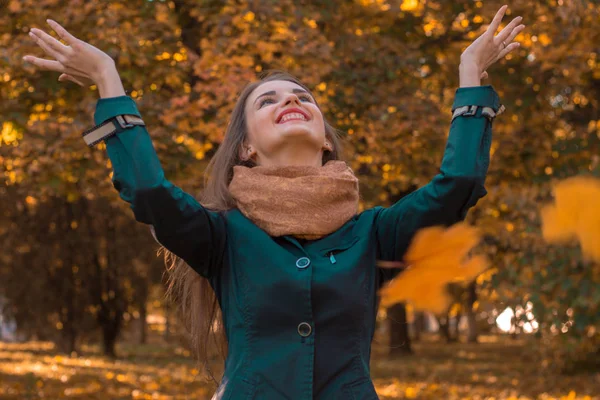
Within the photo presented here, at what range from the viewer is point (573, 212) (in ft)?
1.91

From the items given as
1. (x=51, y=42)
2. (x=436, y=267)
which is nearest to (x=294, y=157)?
(x=51, y=42)

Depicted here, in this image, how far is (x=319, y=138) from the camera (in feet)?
7.36

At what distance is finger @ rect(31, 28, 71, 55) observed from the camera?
1771 millimetres

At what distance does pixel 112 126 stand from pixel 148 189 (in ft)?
0.62

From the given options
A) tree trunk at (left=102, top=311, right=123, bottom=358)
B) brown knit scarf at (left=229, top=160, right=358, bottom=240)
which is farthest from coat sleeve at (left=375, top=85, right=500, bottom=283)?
tree trunk at (left=102, top=311, right=123, bottom=358)

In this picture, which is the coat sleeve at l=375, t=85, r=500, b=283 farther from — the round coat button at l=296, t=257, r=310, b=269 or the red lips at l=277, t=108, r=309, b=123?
the red lips at l=277, t=108, r=309, b=123

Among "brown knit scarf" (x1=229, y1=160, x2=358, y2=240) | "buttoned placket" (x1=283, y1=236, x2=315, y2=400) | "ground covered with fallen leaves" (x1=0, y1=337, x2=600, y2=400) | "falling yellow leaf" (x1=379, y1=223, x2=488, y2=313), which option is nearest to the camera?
"falling yellow leaf" (x1=379, y1=223, x2=488, y2=313)

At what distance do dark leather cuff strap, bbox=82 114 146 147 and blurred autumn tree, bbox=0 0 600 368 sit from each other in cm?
403

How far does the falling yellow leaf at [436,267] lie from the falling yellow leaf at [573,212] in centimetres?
25

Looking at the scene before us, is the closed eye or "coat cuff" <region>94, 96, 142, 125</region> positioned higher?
the closed eye

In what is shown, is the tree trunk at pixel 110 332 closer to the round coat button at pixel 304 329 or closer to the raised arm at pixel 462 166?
the round coat button at pixel 304 329

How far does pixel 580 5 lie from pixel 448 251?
555 cm

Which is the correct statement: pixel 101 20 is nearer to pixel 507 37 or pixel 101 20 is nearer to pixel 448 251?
pixel 507 37

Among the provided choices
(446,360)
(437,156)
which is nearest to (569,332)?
(437,156)
